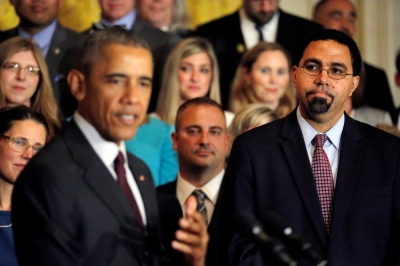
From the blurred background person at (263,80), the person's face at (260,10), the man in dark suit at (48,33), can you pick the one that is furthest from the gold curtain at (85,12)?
the blurred background person at (263,80)

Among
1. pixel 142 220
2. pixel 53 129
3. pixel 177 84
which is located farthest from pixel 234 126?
pixel 142 220

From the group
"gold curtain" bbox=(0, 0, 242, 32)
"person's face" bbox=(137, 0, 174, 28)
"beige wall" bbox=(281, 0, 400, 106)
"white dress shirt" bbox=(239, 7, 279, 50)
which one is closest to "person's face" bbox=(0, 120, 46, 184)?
"gold curtain" bbox=(0, 0, 242, 32)

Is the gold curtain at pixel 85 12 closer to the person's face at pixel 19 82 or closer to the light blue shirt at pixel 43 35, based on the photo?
the light blue shirt at pixel 43 35

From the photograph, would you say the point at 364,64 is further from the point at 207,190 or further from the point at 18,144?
the point at 18,144

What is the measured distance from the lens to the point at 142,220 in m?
2.38

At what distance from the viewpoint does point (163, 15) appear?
5.28 meters

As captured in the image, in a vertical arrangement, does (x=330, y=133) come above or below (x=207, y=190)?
above

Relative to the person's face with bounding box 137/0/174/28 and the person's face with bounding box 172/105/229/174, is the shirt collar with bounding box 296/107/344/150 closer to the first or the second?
the person's face with bounding box 172/105/229/174

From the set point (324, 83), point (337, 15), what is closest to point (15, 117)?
point (324, 83)

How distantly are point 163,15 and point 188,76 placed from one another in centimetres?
64

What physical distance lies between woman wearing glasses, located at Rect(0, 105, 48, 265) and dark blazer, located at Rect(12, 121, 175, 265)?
42.9 inches

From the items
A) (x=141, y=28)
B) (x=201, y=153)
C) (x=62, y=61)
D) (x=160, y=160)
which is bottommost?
(x=160, y=160)

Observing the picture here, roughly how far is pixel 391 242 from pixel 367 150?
0.34 metres

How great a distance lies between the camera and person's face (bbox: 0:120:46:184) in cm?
338
